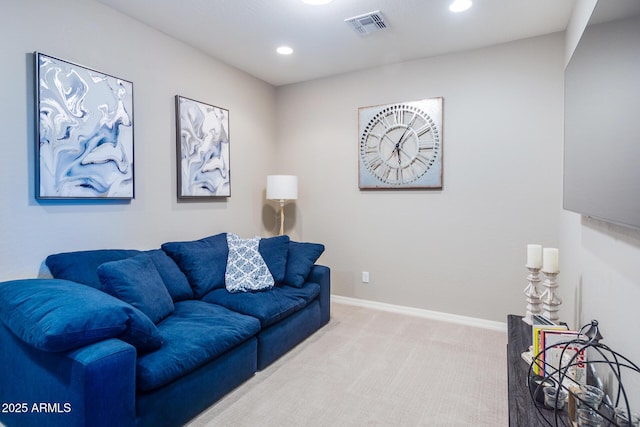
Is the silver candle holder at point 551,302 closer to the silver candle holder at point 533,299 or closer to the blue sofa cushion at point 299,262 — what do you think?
the silver candle holder at point 533,299

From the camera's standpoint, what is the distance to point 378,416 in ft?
6.55

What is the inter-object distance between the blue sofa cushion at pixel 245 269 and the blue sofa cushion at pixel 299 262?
0.21 metres

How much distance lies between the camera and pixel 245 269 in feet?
9.88

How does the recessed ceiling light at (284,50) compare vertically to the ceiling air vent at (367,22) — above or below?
above

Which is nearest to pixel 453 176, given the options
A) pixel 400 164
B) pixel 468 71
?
pixel 400 164

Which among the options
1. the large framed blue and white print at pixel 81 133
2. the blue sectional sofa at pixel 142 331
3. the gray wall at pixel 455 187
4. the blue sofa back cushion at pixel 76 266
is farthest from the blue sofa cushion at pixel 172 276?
the gray wall at pixel 455 187

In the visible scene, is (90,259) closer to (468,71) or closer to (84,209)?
(84,209)

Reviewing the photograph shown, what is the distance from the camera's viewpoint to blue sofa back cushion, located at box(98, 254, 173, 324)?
2020mm

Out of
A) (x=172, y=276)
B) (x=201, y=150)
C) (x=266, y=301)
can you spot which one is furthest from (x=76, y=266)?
(x=201, y=150)

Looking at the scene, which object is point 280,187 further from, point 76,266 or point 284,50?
point 76,266

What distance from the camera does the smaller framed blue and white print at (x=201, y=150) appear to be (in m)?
3.15

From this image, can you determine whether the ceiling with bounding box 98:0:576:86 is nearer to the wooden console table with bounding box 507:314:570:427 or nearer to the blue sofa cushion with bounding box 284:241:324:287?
the blue sofa cushion with bounding box 284:241:324:287

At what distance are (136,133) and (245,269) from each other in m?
1.43

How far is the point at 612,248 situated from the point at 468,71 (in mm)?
2448
